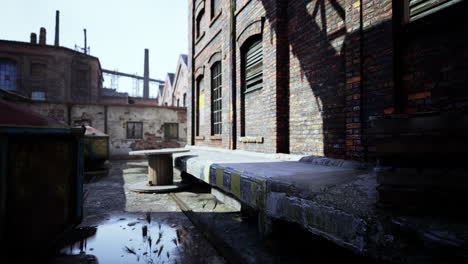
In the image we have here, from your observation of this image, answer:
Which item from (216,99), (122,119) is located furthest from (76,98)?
(216,99)

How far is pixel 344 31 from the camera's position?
3580mm

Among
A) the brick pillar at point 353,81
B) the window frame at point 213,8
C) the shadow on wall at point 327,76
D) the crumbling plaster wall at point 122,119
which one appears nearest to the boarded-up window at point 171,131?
the crumbling plaster wall at point 122,119

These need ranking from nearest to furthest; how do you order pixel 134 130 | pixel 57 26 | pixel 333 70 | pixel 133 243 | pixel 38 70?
1. pixel 133 243
2. pixel 333 70
3. pixel 134 130
4. pixel 38 70
5. pixel 57 26

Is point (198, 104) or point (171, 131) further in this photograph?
point (171, 131)

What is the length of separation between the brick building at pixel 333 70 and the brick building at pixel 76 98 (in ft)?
30.0

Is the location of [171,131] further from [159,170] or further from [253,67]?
[253,67]

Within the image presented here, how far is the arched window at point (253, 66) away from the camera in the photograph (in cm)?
559

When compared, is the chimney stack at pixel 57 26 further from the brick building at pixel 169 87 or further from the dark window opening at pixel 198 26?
the dark window opening at pixel 198 26

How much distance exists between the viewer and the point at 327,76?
3.87 metres

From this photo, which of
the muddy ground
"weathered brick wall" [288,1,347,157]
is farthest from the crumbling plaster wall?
"weathered brick wall" [288,1,347,157]

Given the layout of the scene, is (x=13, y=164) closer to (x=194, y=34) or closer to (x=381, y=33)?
(x=381, y=33)

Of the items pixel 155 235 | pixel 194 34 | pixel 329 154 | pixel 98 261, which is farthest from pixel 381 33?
pixel 194 34

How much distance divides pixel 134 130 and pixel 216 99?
8789 mm

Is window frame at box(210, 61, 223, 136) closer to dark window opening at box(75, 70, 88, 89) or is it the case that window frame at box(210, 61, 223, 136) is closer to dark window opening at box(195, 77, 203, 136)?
dark window opening at box(195, 77, 203, 136)
